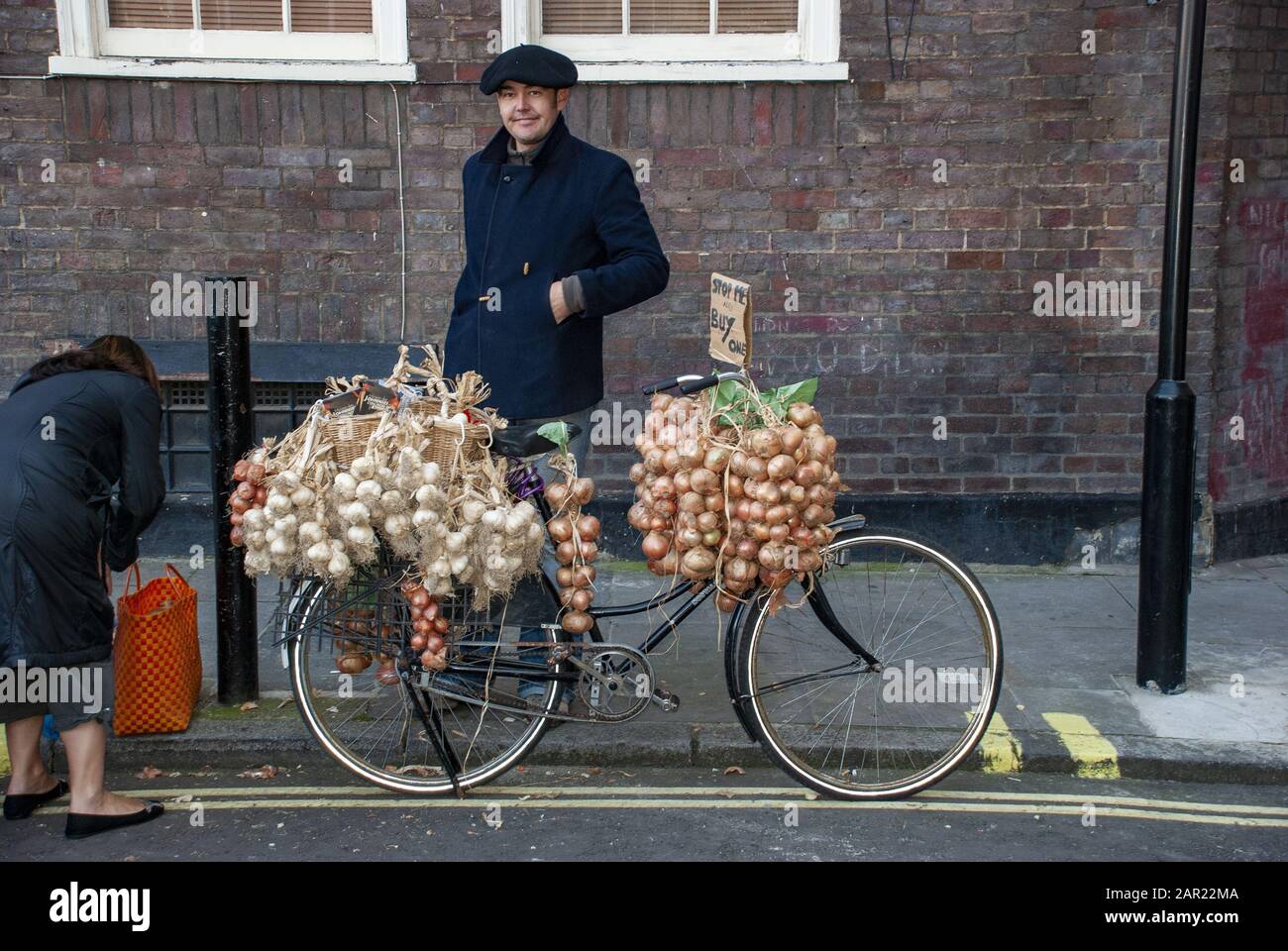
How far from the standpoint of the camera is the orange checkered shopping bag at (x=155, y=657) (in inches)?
189

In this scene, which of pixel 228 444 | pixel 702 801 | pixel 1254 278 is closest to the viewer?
pixel 702 801

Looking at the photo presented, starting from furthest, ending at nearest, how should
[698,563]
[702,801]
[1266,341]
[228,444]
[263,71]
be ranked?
1. [1266,341]
2. [263,71]
3. [228,444]
4. [702,801]
5. [698,563]

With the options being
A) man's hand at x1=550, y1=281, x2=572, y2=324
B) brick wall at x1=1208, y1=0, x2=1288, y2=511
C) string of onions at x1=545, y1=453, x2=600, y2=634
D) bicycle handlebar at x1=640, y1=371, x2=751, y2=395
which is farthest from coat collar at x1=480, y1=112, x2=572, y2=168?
brick wall at x1=1208, y1=0, x2=1288, y2=511

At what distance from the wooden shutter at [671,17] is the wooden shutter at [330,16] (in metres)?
1.44

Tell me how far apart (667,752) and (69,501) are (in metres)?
2.20

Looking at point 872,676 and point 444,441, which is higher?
point 444,441

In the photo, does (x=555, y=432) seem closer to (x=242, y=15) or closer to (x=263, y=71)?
(x=263, y=71)

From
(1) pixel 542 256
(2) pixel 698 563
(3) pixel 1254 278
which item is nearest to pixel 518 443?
(2) pixel 698 563

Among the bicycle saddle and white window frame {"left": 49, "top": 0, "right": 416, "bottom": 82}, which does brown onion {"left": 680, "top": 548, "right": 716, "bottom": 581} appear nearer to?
the bicycle saddle

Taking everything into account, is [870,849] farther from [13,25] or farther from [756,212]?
[13,25]

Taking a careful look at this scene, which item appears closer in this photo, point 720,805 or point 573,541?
point 573,541

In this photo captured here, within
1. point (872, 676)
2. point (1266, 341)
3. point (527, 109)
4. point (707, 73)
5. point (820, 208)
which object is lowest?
point (872, 676)

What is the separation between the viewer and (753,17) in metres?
7.22

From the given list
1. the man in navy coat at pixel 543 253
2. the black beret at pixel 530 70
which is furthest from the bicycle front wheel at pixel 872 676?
the black beret at pixel 530 70
